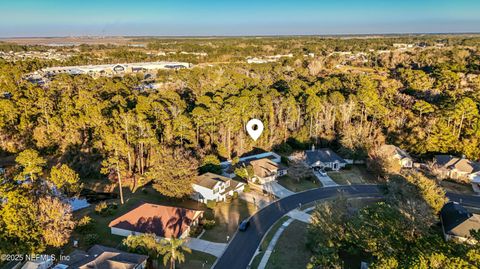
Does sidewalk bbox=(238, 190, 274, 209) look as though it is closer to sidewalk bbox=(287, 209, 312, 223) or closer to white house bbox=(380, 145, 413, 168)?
sidewalk bbox=(287, 209, 312, 223)

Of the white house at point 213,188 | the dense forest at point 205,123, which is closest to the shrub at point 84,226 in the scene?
the dense forest at point 205,123

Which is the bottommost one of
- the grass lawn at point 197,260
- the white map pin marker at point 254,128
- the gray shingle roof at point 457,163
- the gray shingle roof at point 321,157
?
the grass lawn at point 197,260

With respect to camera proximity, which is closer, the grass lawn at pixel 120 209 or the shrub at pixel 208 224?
the grass lawn at pixel 120 209

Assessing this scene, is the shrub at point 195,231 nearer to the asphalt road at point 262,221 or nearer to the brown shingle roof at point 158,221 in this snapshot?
the brown shingle roof at point 158,221

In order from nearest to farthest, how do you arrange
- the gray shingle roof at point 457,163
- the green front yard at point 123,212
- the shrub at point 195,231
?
the green front yard at point 123,212 → the shrub at point 195,231 → the gray shingle roof at point 457,163

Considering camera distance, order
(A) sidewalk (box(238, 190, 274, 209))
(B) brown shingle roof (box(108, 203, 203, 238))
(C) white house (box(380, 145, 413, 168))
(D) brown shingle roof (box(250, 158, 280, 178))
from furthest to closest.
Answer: (C) white house (box(380, 145, 413, 168))
(D) brown shingle roof (box(250, 158, 280, 178))
(A) sidewalk (box(238, 190, 274, 209))
(B) brown shingle roof (box(108, 203, 203, 238))

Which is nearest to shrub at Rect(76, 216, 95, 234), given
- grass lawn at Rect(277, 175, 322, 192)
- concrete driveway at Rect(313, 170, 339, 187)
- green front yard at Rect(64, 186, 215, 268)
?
green front yard at Rect(64, 186, 215, 268)

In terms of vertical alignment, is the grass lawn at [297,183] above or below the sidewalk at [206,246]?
below
